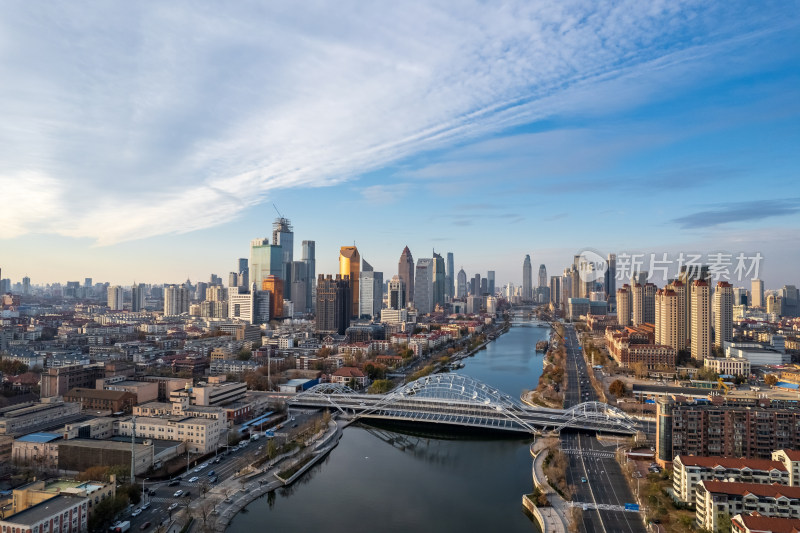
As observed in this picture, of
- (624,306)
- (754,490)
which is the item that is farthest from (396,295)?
(754,490)

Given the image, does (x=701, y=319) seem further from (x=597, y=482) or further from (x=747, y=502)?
(x=747, y=502)

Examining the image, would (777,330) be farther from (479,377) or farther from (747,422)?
(747,422)

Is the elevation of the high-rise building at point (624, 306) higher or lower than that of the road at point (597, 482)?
higher

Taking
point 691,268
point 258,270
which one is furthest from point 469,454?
point 258,270

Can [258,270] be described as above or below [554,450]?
above

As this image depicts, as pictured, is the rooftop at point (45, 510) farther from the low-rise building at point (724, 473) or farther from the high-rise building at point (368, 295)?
the high-rise building at point (368, 295)

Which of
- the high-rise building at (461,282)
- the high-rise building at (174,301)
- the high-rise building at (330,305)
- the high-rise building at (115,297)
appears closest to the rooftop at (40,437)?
the high-rise building at (330,305)

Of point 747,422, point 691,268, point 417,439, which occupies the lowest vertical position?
point 417,439

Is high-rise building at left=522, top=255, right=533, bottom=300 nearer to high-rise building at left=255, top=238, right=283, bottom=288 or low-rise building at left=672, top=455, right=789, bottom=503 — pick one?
high-rise building at left=255, top=238, right=283, bottom=288
